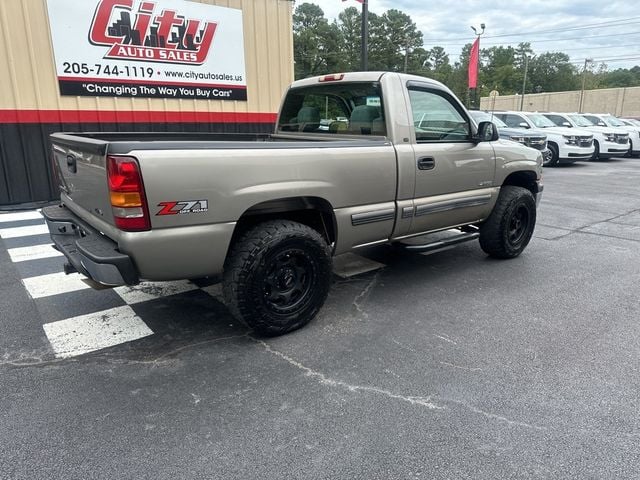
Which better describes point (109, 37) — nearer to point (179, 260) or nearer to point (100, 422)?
point (179, 260)

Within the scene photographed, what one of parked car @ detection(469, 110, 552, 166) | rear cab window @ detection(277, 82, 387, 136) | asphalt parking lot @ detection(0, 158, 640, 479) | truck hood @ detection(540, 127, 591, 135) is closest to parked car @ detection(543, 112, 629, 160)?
truck hood @ detection(540, 127, 591, 135)

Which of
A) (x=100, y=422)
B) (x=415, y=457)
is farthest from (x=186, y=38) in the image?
(x=415, y=457)

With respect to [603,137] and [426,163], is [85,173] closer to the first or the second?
[426,163]

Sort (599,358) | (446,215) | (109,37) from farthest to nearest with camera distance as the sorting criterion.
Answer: (109,37)
(446,215)
(599,358)

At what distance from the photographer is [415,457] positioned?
2.25 m

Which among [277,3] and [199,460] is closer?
[199,460]

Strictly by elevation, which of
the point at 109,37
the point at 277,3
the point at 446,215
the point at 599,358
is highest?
the point at 277,3

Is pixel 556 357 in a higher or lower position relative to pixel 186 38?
lower

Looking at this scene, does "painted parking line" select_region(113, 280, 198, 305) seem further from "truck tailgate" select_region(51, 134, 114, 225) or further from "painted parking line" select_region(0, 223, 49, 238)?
"painted parking line" select_region(0, 223, 49, 238)

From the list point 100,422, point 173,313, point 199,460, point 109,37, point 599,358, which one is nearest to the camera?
point 199,460

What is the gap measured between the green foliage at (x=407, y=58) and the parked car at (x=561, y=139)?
1167 inches

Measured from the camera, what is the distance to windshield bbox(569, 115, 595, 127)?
1755 cm

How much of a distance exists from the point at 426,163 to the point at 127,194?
8.25 feet

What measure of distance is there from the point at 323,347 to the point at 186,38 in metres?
7.56
